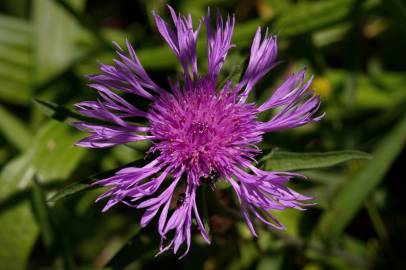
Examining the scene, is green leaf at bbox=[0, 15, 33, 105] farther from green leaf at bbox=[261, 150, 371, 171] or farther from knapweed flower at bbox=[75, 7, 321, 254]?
green leaf at bbox=[261, 150, 371, 171]

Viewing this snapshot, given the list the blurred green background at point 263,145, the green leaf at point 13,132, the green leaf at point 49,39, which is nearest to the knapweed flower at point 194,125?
the blurred green background at point 263,145

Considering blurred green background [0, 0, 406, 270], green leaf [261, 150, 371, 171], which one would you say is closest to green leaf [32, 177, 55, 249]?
blurred green background [0, 0, 406, 270]

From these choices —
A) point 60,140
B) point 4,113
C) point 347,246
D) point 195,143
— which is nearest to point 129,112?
point 195,143

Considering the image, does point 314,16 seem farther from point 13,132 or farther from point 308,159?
point 13,132

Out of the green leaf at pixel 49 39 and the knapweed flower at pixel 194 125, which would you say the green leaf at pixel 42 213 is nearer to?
the knapweed flower at pixel 194 125

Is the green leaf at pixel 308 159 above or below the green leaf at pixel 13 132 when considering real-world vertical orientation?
above

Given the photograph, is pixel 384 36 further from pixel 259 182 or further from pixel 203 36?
pixel 259 182
